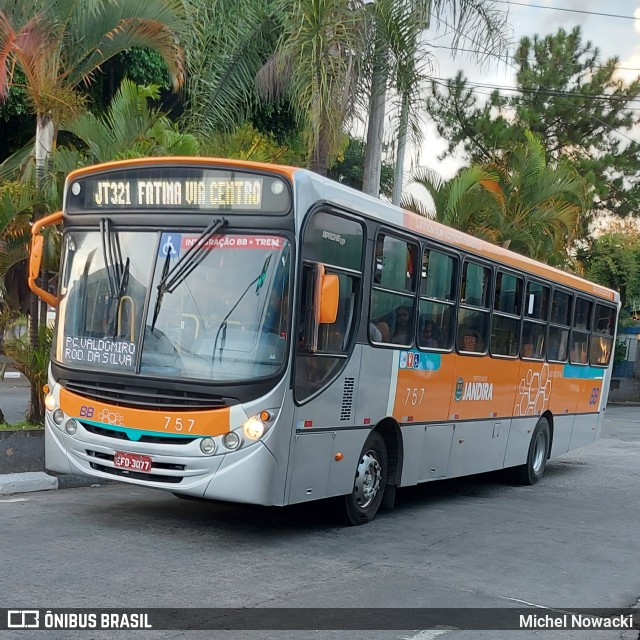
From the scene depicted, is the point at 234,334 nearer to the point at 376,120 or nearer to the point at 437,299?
the point at 437,299

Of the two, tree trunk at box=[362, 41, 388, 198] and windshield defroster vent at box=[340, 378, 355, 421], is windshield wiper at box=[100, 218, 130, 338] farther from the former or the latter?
tree trunk at box=[362, 41, 388, 198]

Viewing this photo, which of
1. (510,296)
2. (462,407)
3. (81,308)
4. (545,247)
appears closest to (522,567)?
(462,407)

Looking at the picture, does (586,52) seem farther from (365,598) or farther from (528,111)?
(365,598)

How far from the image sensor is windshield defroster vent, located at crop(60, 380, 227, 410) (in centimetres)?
799

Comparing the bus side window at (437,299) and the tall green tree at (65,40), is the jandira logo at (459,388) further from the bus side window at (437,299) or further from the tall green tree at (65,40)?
the tall green tree at (65,40)

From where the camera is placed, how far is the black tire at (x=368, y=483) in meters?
9.48

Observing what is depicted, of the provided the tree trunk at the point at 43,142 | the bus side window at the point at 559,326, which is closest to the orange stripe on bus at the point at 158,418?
the tree trunk at the point at 43,142

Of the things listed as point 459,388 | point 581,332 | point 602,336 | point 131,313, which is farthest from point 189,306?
point 602,336

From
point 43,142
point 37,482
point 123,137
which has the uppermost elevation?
point 123,137

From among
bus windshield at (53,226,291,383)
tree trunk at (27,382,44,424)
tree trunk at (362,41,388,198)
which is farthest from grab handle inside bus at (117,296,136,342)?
tree trunk at (362,41,388,198)

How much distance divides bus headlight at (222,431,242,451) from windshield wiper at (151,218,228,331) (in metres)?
1.09

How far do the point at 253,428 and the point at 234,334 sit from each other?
2.51 ft

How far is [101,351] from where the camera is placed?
27.8 feet

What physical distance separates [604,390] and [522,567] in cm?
1018
